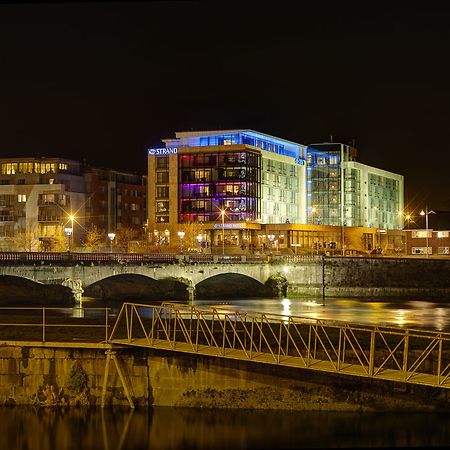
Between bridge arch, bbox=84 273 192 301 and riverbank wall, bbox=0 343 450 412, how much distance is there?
195 feet

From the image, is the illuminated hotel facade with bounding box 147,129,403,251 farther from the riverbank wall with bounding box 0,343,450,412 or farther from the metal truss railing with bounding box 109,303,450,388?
the riverbank wall with bounding box 0,343,450,412

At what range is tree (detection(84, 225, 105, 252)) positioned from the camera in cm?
15073

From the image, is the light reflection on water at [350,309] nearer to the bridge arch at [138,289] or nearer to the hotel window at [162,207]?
the bridge arch at [138,289]

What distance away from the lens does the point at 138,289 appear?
11150 cm

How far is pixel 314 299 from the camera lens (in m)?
104

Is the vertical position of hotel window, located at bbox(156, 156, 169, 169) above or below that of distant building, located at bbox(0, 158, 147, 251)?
above

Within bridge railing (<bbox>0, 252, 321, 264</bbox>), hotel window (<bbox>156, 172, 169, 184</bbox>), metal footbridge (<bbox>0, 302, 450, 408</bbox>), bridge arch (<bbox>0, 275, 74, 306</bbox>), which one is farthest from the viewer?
hotel window (<bbox>156, 172, 169, 184</bbox>)

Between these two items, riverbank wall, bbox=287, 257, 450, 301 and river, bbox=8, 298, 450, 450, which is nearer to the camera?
river, bbox=8, 298, 450, 450

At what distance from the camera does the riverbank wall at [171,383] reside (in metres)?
37.8

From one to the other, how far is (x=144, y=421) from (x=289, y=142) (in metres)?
148

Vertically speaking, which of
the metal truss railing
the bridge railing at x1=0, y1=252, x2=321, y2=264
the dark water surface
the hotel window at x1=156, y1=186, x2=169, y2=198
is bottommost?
the dark water surface

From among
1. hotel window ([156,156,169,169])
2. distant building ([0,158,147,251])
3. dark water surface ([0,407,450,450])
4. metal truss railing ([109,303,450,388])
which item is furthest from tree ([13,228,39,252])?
dark water surface ([0,407,450,450])

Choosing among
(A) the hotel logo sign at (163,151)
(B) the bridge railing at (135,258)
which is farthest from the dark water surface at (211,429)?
(A) the hotel logo sign at (163,151)

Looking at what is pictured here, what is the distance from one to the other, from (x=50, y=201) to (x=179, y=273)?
68.3 meters
